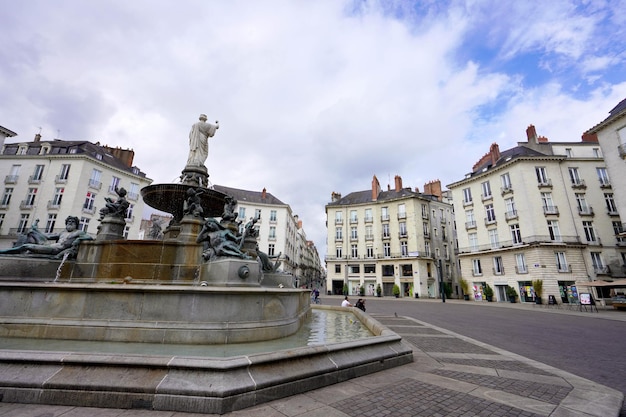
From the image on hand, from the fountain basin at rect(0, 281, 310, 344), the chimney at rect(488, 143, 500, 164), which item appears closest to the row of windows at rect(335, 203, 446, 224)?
the chimney at rect(488, 143, 500, 164)

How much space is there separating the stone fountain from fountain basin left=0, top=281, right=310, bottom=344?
0.06 feet

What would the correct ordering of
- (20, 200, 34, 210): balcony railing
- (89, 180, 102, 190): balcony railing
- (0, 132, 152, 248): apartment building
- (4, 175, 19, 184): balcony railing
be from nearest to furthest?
(0, 132, 152, 248): apartment building, (20, 200, 34, 210): balcony railing, (4, 175, 19, 184): balcony railing, (89, 180, 102, 190): balcony railing

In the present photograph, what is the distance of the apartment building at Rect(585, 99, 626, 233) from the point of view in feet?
73.5

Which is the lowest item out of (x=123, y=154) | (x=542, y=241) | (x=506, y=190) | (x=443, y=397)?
Answer: (x=443, y=397)

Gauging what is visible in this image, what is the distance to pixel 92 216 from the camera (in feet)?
103

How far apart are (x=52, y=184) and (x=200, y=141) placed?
31968 mm

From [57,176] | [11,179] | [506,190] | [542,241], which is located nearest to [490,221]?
[506,190]

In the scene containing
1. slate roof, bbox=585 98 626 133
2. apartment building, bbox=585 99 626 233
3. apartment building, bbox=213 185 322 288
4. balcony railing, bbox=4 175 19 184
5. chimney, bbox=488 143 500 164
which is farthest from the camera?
apartment building, bbox=213 185 322 288

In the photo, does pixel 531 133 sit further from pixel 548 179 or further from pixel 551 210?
pixel 551 210

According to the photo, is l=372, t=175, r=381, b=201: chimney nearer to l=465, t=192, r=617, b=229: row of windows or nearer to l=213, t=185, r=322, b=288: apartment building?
l=213, t=185, r=322, b=288: apartment building

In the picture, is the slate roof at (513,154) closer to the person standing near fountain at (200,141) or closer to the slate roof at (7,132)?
the person standing near fountain at (200,141)

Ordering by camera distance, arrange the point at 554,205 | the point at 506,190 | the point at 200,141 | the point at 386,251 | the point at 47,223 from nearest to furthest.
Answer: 1. the point at 200,141
2. the point at 554,205
3. the point at 47,223
4. the point at 506,190
5. the point at 386,251

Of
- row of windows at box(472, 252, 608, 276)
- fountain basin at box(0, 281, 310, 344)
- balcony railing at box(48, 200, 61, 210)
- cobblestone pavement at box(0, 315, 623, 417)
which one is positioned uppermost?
balcony railing at box(48, 200, 61, 210)

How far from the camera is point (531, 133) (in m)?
33.3
